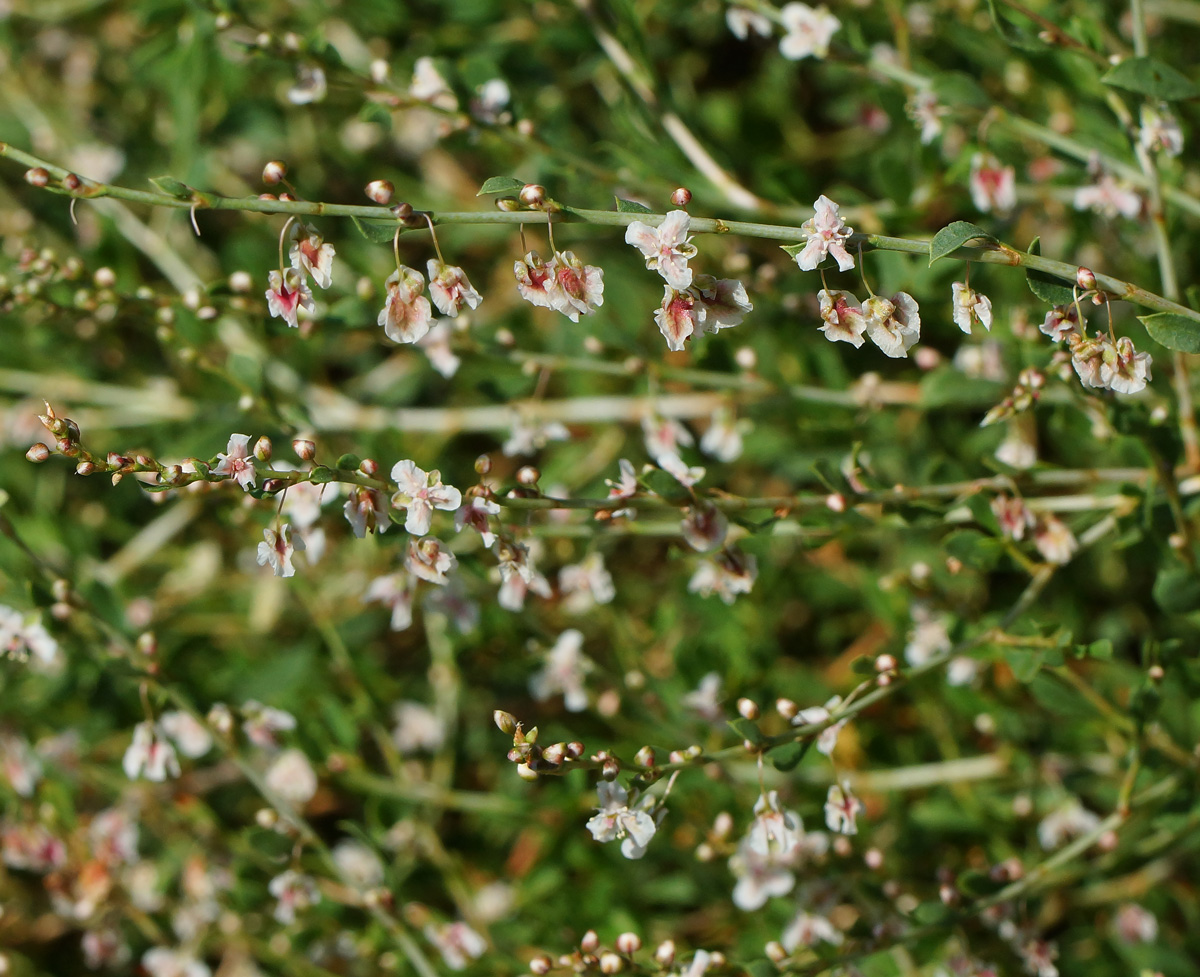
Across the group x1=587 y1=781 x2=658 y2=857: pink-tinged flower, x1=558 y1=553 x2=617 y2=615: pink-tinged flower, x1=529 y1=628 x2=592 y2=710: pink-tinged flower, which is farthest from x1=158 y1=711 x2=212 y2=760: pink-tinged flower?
x1=587 y1=781 x2=658 y2=857: pink-tinged flower

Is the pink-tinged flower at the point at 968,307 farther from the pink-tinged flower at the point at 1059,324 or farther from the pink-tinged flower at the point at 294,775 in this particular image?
the pink-tinged flower at the point at 294,775

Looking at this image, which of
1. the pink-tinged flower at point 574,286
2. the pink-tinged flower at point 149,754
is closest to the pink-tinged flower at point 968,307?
the pink-tinged flower at point 574,286

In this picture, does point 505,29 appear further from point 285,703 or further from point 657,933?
point 657,933

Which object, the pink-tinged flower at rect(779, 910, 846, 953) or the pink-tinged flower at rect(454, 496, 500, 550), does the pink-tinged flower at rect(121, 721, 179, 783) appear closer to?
the pink-tinged flower at rect(454, 496, 500, 550)

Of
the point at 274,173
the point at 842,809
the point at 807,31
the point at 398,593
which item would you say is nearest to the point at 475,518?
the point at 398,593

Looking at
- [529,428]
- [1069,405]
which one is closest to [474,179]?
[529,428]
